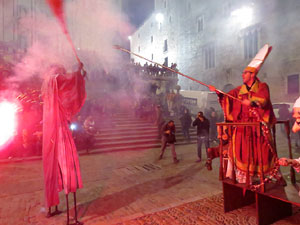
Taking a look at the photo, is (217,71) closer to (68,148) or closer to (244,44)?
(244,44)

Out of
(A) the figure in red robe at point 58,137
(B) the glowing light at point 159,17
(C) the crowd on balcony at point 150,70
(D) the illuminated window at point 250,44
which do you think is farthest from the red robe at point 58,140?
(B) the glowing light at point 159,17

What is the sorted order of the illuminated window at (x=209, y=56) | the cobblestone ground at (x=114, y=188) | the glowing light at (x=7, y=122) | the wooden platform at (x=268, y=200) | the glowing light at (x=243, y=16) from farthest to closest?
the illuminated window at (x=209, y=56), the glowing light at (x=243, y=16), the glowing light at (x=7, y=122), the cobblestone ground at (x=114, y=188), the wooden platform at (x=268, y=200)

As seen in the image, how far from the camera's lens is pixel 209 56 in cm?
2456

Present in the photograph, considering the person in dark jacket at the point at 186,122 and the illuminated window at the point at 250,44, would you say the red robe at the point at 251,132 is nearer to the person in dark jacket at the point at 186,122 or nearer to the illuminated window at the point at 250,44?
the person in dark jacket at the point at 186,122

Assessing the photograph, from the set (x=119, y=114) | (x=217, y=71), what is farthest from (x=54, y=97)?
(x=217, y=71)

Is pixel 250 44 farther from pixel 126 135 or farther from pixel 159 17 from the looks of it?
pixel 159 17

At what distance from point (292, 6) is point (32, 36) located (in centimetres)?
1909

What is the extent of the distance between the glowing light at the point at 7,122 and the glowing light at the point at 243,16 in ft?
65.3

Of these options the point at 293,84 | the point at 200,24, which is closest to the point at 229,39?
the point at 200,24

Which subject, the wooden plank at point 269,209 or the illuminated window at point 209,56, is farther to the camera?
the illuminated window at point 209,56

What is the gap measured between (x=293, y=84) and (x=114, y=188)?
16726 mm

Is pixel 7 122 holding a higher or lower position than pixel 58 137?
higher

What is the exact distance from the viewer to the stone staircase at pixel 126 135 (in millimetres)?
10305

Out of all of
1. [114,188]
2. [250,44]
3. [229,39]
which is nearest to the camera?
[114,188]
